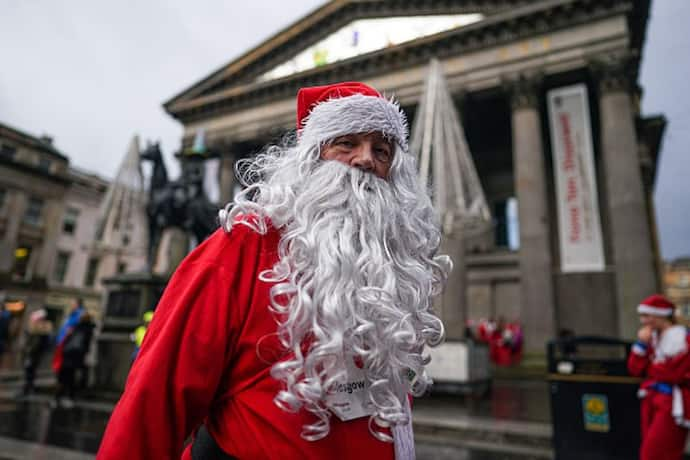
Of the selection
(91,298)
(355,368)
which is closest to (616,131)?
(355,368)

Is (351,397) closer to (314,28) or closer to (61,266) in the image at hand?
(314,28)

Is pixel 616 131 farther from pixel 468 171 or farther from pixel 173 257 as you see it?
pixel 173 257

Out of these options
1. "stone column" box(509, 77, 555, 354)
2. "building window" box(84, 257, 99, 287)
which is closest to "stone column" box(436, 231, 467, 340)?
"stone column" box(509, 77, 555, 354)

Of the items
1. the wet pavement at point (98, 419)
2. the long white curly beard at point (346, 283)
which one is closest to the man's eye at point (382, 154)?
the long white curly beard at point (346, 283)

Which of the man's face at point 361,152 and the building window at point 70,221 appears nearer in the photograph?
the man's face at point 361,152

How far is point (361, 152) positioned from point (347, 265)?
50 centimetres

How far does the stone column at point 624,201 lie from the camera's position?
45.8 ft

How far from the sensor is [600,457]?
466 centimetres

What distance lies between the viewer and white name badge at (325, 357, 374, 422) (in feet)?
3.83

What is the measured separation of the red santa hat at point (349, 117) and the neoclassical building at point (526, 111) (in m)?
15.0

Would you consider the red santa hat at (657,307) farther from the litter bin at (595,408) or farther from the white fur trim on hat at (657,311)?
the litter bin at (595,408)

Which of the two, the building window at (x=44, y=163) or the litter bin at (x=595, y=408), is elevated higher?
the building window at (x=44, y=163)

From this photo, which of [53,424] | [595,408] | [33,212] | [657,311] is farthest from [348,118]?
[33,212]

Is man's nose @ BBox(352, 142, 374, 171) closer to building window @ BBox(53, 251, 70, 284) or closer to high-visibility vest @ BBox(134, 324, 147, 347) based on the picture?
high-visibility vest @ BBox(134, 324, 147, 347)
